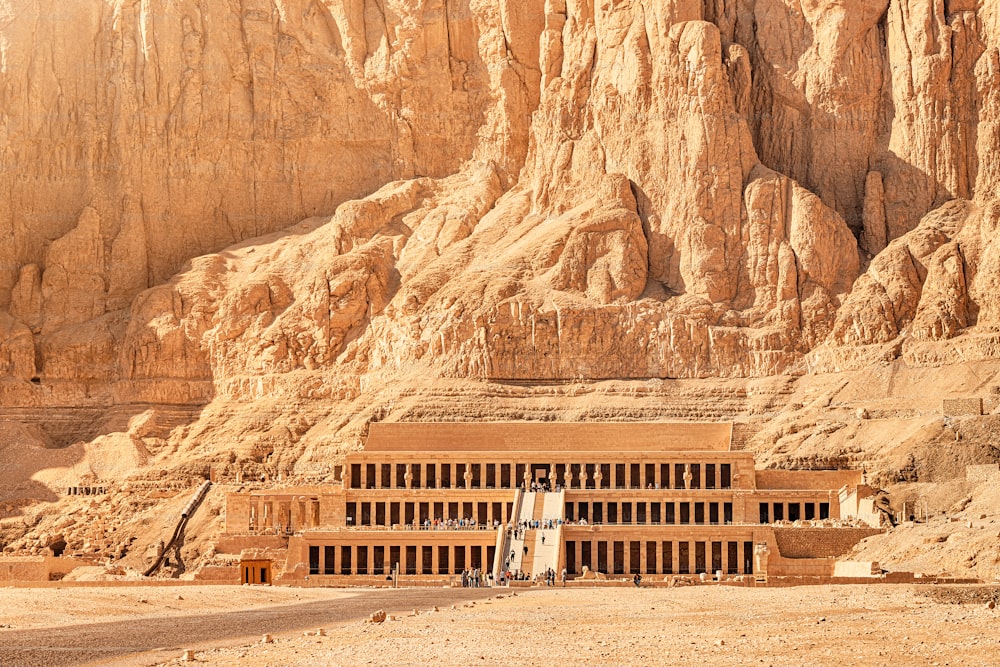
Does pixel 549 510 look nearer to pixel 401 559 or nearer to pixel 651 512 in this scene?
pixel 651 512

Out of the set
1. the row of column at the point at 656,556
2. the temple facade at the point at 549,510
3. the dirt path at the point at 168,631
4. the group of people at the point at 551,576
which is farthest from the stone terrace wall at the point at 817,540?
the dirt path at the point at 168,631

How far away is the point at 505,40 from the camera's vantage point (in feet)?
442

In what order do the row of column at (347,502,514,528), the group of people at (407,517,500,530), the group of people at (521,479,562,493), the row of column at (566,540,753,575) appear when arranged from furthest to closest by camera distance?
the row of column at (347,502,514,528) → the group of people at (521,479,562,493) → the group of people at (407,517,500,530) → the row of column at (566,540,753,575)

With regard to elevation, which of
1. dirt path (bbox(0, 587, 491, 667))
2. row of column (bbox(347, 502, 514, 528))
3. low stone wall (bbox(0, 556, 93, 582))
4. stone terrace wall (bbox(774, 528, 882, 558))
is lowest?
low stone wall (bbox(0, 556, 93, 582))

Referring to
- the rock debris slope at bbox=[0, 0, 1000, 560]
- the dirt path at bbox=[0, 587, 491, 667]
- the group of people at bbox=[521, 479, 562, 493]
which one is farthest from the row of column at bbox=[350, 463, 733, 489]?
the dirt path at bbox=[0, 587, 491, 667]

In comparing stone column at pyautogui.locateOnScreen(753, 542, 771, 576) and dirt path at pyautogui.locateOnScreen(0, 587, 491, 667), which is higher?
dirt path at pyautogui.locateOnScreen(0, 587, 491, 667)

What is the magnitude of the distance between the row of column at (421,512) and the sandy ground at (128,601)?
823 inches

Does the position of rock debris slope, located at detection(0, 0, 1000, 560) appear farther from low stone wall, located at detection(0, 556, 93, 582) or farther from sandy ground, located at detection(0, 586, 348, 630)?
sandy ground, located at detection(0, 586, 348, 630)

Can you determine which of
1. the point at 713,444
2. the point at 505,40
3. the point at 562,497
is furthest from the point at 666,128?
the point at 562,497

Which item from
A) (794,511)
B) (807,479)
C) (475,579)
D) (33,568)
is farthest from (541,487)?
(33,568)

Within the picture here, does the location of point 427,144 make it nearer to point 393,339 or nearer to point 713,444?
point 393,339

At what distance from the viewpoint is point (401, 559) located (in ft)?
311

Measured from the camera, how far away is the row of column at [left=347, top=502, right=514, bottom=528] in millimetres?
101375

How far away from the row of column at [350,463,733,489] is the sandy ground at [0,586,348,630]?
78.7ft
